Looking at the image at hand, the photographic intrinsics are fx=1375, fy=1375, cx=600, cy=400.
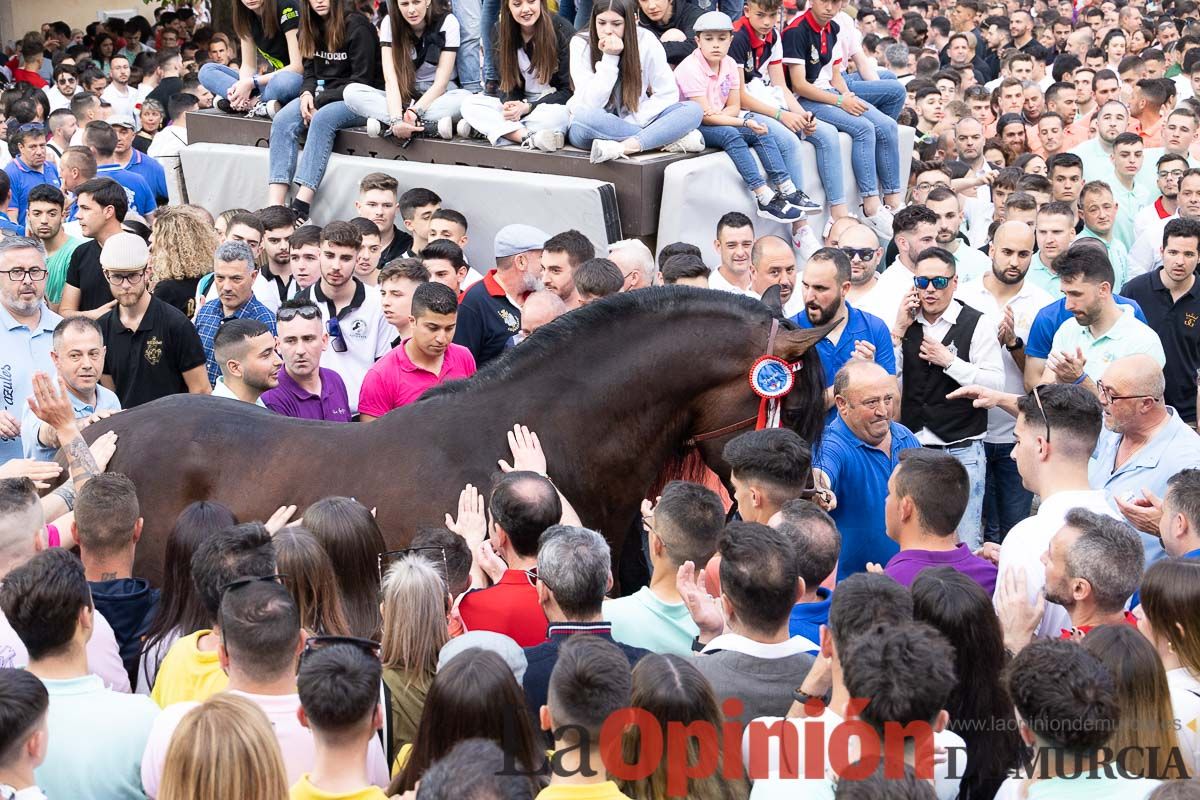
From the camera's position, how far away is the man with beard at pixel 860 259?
8.14m

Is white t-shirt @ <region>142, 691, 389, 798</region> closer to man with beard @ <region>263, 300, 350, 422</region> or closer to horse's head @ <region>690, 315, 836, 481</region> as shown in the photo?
horse's head @ <region>690, 315, 836, 481</region>

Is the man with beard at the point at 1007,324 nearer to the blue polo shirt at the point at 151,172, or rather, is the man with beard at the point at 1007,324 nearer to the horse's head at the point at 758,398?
the horse's head at the point at 758,398

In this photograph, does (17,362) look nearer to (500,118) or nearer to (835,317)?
(500,118)

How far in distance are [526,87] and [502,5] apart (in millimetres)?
580

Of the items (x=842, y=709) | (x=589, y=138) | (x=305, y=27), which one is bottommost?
(x=842, y=709)

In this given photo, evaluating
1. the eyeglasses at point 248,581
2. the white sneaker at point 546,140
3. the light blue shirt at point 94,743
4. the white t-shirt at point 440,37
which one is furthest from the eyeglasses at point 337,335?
the light blue shirt at point 94,743

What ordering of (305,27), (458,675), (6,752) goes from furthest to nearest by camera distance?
(305,27) → (458,675) → (6,752)

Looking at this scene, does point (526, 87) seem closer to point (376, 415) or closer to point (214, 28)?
point (376, 415)

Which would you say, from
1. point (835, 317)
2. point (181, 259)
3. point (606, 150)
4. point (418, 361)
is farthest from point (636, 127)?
point (418, 361)

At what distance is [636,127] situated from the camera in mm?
9078

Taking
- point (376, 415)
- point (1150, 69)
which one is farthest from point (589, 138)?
point (1150, 69)

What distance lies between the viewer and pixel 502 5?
921 centimetres

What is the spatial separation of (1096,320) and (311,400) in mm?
4035

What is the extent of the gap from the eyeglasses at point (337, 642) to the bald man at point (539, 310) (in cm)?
341
